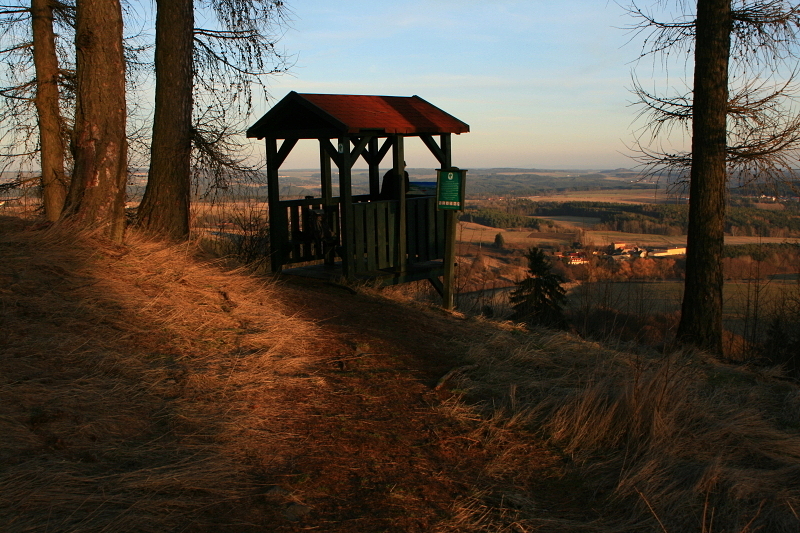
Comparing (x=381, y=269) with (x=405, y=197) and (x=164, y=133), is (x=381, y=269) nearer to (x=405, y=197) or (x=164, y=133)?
(x=405, y=197)

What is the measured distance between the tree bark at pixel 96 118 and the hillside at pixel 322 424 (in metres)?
0.47

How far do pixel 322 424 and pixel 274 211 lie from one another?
5.62m

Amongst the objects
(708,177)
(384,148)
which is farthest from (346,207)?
(708,177)

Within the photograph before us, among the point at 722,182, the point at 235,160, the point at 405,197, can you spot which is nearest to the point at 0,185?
the point at 235,160

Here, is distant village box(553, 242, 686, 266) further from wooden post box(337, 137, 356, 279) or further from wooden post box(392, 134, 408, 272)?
wooden post box(337, 137, 356, 279)

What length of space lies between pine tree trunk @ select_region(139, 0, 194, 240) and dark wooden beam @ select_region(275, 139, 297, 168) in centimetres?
138

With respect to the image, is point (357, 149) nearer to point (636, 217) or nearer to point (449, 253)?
point (449, 253)

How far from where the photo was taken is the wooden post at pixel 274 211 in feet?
29.9

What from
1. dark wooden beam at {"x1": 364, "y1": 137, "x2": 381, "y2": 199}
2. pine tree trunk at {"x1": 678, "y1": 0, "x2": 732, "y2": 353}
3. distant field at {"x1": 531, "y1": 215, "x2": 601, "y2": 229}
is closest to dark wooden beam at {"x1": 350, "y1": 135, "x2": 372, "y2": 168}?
dark wooden beam at {"x1": 364, "y1": 137, "x2": 381, "y2": 199}

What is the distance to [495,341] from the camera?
6.18m

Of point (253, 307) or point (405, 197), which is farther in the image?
point (405, 197)

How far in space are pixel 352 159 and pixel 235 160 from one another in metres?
2.06

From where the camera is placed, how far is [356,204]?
28.3 feet

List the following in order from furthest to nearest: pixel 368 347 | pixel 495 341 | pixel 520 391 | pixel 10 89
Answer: pixel 10 89 < pixel 495 341 < pixel 368 347 < pixel 520 391
